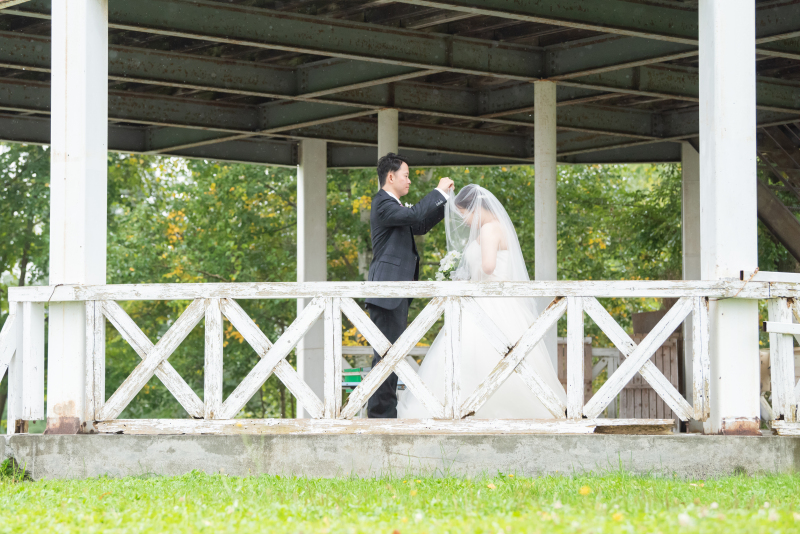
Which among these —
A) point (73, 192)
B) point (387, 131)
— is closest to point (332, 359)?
point (73, 192)

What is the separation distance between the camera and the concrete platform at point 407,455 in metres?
5.98

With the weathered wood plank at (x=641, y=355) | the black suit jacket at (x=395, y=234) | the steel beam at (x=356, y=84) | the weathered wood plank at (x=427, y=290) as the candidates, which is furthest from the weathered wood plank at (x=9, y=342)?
the steel beam at (x=356, y=84)

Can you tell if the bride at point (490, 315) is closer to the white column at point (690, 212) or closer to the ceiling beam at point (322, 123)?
the ceiling beam at point (322, 123)

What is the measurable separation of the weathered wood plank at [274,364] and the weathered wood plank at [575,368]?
65.1 inches

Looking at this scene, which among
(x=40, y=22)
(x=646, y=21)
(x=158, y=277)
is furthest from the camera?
(x=158, y=277)

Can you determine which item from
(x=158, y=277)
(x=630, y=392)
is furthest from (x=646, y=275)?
(x=158, y=277)

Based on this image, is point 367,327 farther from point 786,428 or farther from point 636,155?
point 636,155

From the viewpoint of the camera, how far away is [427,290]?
20.6 ft

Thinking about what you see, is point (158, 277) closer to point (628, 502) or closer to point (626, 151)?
point (626, 151)

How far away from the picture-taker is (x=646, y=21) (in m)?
8.57

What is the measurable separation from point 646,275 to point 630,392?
1001 centimetres

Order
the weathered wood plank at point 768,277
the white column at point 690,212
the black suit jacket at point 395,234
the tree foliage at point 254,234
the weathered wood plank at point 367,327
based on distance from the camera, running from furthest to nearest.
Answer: the tree foliage at point 254,234 < the white column at point 690,212 < the black suit jacket at point 395,234 < the weathered wood plank at point 367,327 < the weathered wood plank at point 768,277

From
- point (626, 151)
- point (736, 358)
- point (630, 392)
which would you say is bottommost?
point (630, 392)

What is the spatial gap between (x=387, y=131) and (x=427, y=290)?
5866 millimetres
